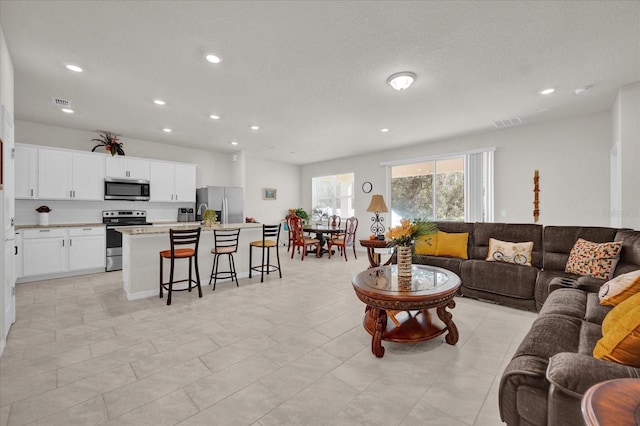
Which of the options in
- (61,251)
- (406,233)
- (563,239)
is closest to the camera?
(406,233)

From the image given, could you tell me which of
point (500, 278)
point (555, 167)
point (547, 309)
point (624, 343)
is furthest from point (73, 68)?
point (555, 167)

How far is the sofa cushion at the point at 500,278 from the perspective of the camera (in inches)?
131

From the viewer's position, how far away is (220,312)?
3289 millimetres

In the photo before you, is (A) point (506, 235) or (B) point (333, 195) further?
(B) point (333, 195)

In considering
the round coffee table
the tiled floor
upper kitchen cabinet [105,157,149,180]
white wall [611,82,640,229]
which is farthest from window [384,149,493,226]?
upper kitchen cabinet [105,157,149,180]

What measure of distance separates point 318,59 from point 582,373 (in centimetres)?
301

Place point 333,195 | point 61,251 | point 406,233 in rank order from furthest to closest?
point 333,195 < point 61,251 < point 406,233

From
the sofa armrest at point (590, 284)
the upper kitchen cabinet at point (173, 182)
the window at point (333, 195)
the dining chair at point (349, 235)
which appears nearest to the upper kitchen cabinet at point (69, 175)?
the upper kitchen cabinet at point (173, 182)

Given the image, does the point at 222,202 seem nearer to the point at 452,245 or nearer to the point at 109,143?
Answer: the point at 109,143

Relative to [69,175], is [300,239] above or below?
below

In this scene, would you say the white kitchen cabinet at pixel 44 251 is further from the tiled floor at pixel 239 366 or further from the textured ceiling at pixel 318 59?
the textured ceiling at pixel 318 59

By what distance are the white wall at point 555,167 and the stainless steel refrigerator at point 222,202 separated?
5.02 m

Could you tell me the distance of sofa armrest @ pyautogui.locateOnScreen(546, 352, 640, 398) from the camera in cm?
105

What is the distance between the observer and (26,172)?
15.5 ft
